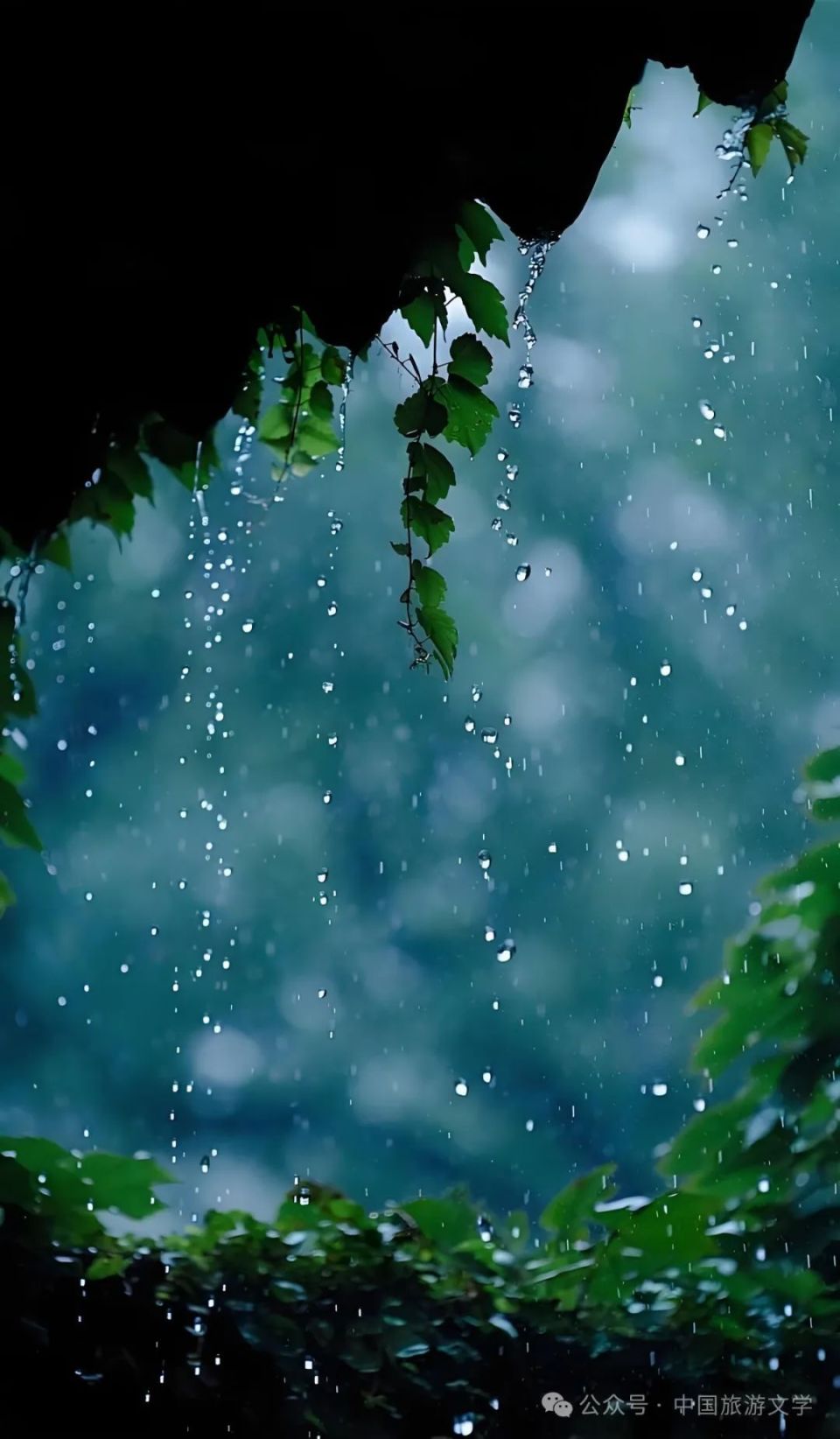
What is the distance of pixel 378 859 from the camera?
9875mm

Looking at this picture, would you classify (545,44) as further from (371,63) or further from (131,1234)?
(131,1234)

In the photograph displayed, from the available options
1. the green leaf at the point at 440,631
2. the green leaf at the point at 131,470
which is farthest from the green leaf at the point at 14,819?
the green leaf at the point at 440,631

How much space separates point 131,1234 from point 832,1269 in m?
1.15

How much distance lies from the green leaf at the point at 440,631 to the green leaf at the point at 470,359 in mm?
308

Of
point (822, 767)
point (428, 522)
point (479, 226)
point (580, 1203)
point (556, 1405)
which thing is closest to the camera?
point (479, 226)

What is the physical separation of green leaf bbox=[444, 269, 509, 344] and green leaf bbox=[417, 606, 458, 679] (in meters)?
0.38

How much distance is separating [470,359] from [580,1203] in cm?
142

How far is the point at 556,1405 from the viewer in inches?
73.3

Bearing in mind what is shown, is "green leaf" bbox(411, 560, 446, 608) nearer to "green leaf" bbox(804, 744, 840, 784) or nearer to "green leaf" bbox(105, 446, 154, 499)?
"green leaf" bbox(105, 446, 154, 499)

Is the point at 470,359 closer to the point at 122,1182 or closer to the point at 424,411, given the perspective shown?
the point at 424,411

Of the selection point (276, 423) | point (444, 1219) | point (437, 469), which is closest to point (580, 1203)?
point (444, 1219)

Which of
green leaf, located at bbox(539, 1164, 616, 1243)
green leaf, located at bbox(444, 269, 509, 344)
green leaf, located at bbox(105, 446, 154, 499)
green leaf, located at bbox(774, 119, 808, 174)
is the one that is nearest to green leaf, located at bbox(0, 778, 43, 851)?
green leaf, located at bbox(105, 446, 154, 499)

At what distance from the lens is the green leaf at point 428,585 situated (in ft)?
5.16

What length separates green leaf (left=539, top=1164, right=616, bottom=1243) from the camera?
2.02m
